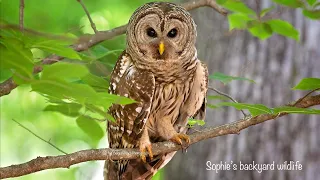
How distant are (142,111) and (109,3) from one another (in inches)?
110

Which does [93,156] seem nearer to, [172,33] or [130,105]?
[130,105]

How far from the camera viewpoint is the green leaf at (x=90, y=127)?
2.35m

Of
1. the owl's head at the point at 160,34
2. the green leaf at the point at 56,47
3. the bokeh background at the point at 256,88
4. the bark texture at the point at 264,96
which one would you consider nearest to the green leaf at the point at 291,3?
the owl's head at the point at 160,34

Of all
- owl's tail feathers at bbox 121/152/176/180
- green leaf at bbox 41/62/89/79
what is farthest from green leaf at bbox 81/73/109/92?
green leaf at bbox 41/62/89/79

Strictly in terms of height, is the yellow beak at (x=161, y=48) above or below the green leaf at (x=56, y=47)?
above

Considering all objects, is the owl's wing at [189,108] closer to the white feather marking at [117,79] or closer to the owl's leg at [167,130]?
the owl's leg at [167,130]

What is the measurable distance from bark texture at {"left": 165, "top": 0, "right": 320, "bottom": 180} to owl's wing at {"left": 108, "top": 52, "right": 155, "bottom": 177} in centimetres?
126

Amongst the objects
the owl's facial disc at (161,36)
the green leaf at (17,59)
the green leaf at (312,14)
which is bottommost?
the green leaf at (17,59)

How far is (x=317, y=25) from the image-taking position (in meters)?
3.70

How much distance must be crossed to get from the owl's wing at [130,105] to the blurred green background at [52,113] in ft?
1.06

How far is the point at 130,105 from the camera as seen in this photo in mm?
2588

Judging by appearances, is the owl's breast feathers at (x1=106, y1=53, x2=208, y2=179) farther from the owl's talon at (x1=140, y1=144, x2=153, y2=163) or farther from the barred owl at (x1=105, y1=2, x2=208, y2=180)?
the owl's talon at (x1=140, y1=144, x2=153, y2=163)

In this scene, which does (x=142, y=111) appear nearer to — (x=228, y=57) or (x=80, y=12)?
(x=228, y=57)

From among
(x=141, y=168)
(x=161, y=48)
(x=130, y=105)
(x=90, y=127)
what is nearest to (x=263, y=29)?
(x=161, y=48)
